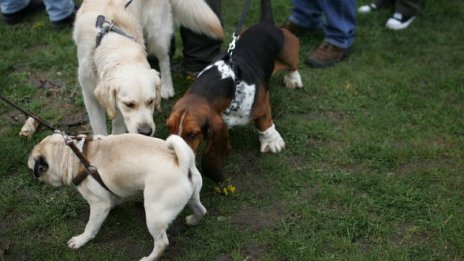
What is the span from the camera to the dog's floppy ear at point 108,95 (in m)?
3.58

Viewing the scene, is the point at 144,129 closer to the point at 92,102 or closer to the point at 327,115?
the point at 92,102

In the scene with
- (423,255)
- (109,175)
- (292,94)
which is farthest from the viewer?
(292,94)

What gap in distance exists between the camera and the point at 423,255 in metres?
3.37

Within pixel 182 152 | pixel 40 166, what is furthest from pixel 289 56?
pixel 40 166

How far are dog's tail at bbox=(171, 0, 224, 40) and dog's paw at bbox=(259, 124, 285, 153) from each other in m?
1.17

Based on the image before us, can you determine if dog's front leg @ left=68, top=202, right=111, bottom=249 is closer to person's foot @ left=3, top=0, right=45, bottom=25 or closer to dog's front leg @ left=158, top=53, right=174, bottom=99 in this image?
dog's front leg @ left=158, top=53, right=174, bottom=99

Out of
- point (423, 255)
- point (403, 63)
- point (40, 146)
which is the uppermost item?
point (40, 146)

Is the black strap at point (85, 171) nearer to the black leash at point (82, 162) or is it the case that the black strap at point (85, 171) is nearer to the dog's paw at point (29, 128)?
the black leash at point (82, 162)

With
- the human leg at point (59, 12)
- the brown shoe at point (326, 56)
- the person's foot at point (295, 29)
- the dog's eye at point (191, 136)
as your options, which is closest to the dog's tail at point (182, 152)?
the dog's eye at point (191, 136)

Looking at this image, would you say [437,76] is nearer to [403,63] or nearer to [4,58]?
[403,63]

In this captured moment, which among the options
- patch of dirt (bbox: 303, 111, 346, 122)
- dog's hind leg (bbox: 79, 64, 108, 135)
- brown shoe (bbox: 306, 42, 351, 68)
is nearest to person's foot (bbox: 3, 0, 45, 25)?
dog's hind leg (bbox: 79, 64, 108, 135)

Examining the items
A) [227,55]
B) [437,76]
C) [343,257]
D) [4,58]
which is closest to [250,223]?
[343,257]

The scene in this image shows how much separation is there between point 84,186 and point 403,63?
166 inches

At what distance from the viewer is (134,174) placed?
120 inches
